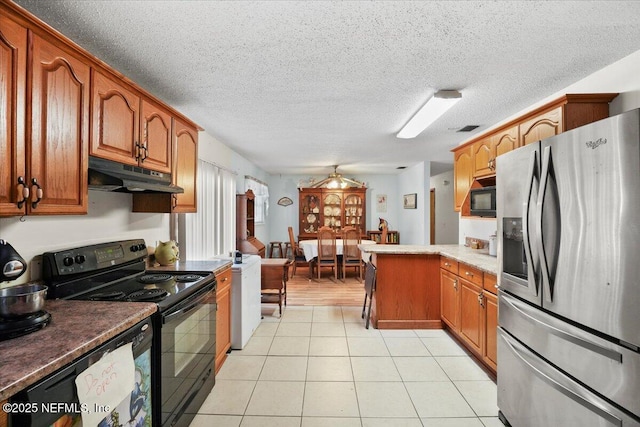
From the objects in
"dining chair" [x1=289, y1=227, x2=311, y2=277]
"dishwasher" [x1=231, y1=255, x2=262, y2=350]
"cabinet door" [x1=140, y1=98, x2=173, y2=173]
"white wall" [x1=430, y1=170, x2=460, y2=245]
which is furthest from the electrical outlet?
"white wall" [x1=430, y1=170, x2=460, y2=245]

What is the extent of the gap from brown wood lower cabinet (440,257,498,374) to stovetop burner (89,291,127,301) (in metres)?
2.44

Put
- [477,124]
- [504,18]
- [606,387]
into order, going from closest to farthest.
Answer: [606,387] < [504,18] < [477,124]

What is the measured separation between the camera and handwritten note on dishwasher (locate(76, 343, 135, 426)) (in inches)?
41.8

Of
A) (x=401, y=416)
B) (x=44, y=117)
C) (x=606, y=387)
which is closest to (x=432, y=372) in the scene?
(x=401, y=416)

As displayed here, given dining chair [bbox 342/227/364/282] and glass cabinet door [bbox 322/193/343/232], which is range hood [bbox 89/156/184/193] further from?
glass cabinet door [bbox 322/193/343/232]

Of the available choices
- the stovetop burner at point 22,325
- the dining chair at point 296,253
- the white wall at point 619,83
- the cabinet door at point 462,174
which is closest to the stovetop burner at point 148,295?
the stovetop burner at point 22,325

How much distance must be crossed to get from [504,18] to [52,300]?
2617mm

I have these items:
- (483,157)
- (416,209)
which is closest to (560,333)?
(483,157)

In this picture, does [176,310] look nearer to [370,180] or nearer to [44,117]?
[44,117]

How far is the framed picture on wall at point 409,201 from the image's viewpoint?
20.6 feet

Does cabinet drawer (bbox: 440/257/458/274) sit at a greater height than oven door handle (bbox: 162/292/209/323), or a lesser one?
greater

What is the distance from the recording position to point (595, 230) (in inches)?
50.4

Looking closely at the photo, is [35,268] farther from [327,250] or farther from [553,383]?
[327,250]

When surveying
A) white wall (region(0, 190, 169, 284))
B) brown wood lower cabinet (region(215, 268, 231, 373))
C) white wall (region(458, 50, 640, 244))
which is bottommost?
brown wood lower cabinet (region(215, 268, 231, 373))
